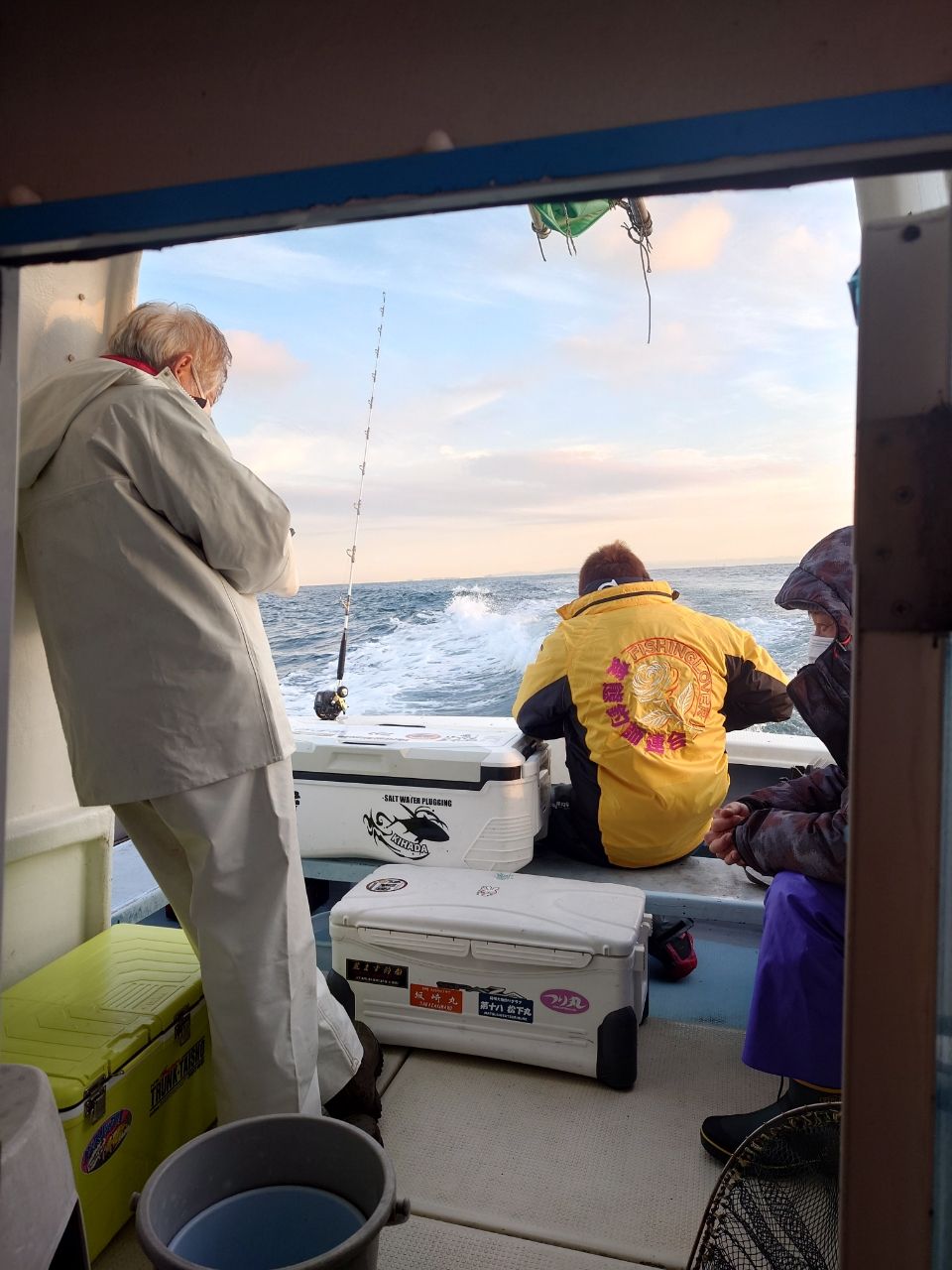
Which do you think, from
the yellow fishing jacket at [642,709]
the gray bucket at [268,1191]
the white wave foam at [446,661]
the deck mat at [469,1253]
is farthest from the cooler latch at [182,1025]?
the white wave foam at [446,661]

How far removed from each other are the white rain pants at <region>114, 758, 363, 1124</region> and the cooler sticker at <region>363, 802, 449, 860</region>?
1238 millimetres

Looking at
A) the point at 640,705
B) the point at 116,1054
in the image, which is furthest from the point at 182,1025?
the point at 640,705

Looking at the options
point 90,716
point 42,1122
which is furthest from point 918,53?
point 90,716

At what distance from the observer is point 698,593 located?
14.1 m

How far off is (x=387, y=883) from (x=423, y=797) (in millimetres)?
412

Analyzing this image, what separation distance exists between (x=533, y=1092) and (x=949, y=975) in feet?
5.30

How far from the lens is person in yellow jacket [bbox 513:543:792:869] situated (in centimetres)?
278

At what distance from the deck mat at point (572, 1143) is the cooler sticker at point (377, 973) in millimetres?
198

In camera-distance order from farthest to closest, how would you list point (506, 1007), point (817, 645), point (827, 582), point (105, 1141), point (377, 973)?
point (377, 973), point (506, 1007), point (817, 645), point (827, 582), point (105, 1141)

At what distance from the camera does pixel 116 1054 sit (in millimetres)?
1524

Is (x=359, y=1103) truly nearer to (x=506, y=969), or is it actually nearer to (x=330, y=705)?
(x=506, y=969)

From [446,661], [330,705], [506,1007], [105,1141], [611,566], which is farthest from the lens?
[446,661]

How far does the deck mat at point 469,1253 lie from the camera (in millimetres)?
1526

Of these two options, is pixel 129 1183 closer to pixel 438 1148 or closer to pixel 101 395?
pixel 438 1148
